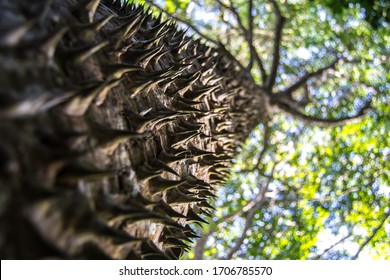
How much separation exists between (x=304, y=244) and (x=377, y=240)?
5.03 ft

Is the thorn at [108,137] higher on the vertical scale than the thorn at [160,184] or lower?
higher

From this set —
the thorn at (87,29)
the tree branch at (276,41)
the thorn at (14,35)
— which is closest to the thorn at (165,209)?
the thorn at (87,29)

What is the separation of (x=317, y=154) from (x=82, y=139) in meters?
9.59

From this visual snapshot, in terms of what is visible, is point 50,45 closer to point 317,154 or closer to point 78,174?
point 78,174

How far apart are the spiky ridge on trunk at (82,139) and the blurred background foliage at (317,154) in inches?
257

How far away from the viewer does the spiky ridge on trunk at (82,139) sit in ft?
2.49

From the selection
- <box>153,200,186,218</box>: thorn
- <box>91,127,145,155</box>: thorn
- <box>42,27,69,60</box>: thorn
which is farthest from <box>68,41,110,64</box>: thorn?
<box>153,200,186,218</box>: thorn

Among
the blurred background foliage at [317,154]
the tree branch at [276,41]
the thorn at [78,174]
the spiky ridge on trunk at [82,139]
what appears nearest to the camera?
the spiky ridge on trunk at [82,139]

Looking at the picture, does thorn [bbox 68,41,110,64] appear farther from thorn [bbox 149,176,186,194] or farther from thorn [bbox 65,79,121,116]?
thorn [bbox 149,176,186,194]

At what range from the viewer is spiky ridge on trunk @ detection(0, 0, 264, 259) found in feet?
2.49

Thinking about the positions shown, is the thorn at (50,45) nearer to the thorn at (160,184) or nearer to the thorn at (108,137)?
the thorn at (108,137)

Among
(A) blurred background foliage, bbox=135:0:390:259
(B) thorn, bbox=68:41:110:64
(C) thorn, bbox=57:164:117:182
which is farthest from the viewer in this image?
Result: (A) blurred background foliage, bbox=135:0:390:259

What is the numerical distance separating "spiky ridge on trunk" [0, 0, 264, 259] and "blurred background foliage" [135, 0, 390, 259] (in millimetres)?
6536

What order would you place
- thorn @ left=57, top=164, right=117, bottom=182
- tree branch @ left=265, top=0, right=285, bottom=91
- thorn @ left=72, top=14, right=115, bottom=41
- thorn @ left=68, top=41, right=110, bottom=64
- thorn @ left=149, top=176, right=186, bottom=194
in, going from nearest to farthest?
thorn @ left=57, top=164, right=117, bottom=182
thorn @ left=68, top=41, right=110, bottom=64
thorn @ left=72, top=14, right=115, bottom=41
thorn @ left=149, top=176, right=186, bottom=194
tree branch @ left=265, top=0, right=285, bottom=91
